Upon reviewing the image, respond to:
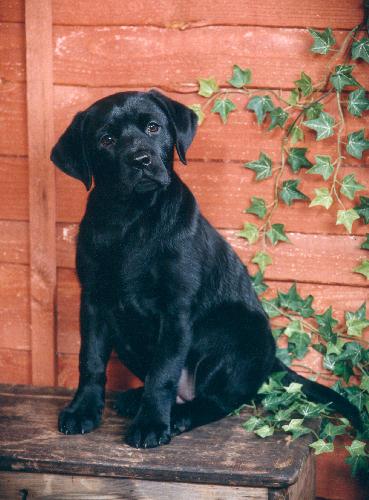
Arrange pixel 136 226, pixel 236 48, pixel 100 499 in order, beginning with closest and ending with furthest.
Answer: pixel 100 499
pixel 136 226
pixel 236 48

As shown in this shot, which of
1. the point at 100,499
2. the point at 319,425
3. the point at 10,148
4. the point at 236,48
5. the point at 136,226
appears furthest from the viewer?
the point at 10,148

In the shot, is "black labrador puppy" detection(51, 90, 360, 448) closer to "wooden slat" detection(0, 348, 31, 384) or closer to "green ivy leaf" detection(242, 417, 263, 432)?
"green ivy leaf" detection(242, 417, 263, 432)

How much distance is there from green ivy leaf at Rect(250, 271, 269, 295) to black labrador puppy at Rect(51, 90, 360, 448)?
0.28m

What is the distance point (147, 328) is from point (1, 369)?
1.00m

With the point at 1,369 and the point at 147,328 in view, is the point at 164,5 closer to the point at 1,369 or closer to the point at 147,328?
the point at 147,328

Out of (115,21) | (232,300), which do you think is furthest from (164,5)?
(232,300)

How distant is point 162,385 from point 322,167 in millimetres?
Answer: 1017

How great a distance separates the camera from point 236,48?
8.75ft

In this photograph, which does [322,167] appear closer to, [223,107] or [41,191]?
[223,107]

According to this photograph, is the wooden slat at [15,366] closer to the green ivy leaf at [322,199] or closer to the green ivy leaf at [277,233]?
the green ivy leaf at [277,233]

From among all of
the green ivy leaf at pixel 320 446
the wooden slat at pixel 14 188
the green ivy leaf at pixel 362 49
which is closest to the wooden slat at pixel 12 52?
the wooden slat at pixel 14 188

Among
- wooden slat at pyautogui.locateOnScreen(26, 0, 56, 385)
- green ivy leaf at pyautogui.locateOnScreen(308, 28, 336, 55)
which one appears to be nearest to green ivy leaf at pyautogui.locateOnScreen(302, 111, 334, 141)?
green ivy leaf at pyautogui.locateOnScreen(308, 28, 336, 55)

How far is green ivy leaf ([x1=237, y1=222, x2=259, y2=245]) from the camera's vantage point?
274 centimetres

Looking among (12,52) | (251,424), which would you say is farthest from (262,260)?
(12,52)
